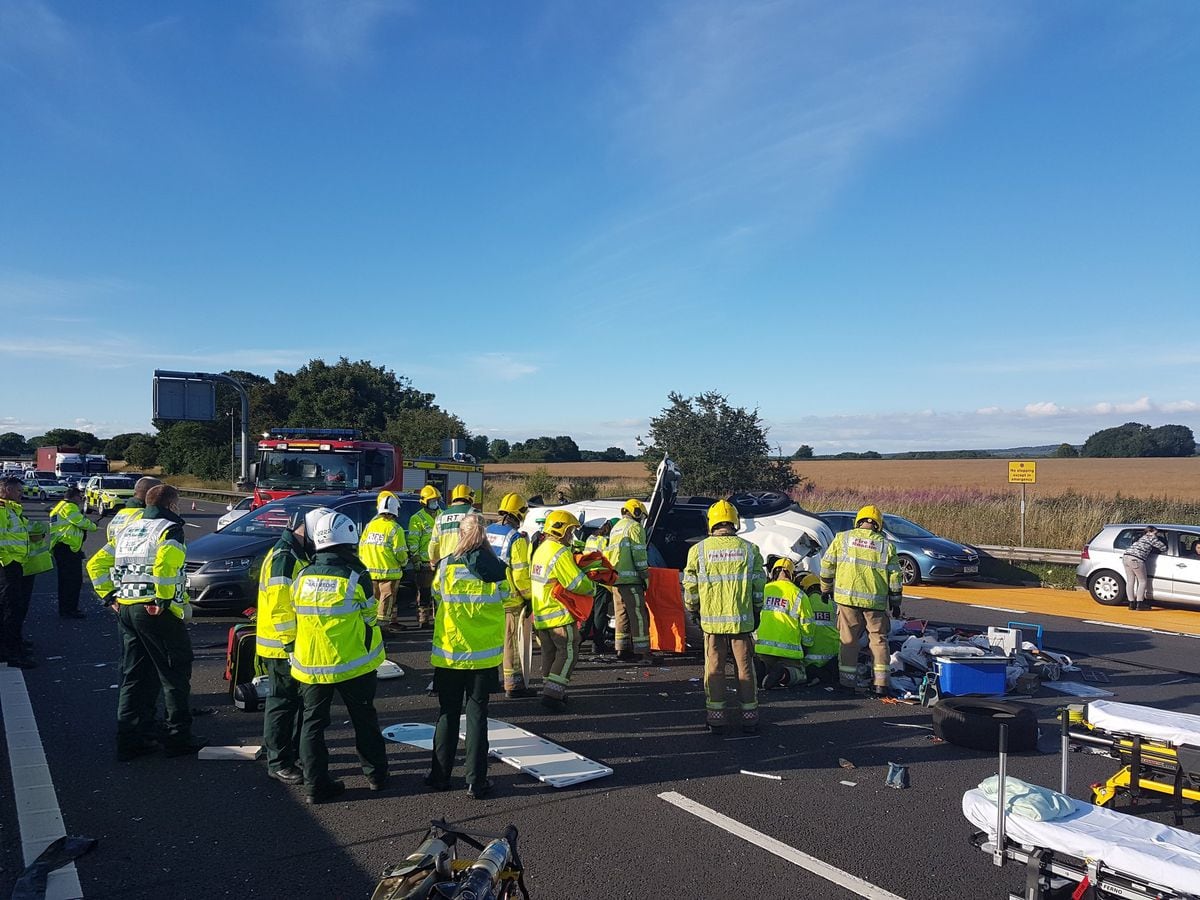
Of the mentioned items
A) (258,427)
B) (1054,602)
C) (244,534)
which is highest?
(258,427)

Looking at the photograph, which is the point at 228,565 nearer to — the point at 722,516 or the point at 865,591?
the point at 722,516

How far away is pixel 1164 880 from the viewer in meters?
3.19

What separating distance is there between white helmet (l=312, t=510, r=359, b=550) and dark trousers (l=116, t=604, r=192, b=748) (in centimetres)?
162

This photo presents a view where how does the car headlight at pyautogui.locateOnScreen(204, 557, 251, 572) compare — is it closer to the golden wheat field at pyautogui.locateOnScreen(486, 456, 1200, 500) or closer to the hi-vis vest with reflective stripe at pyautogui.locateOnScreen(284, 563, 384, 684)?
the hi-vis vest with reflective stripe at pyautogui.locateOnScreen(284, 563, 384, 684)

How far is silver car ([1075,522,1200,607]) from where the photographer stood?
13625 mm

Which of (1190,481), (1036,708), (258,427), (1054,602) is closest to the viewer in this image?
(1036,708)

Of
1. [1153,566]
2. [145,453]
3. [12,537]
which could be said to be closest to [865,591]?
[12,537]

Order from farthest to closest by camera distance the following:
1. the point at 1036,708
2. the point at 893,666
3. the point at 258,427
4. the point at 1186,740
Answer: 1. the point at 258,427
2. the point at 893,666
3. the point at 1036,708
4. the point at 1186,740

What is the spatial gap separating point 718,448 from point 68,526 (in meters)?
19.2

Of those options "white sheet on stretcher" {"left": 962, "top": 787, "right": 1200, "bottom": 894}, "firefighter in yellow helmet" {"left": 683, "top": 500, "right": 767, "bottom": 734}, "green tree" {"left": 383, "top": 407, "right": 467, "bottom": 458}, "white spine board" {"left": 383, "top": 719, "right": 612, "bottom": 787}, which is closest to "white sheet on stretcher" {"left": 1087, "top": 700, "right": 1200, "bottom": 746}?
"white sheet on stretcher" {"left": 962, "top": 787, "right": 1200, "bottom": 894}

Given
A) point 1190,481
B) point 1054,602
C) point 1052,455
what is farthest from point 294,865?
point 1052,455

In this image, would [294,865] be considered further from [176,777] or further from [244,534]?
[244,534]

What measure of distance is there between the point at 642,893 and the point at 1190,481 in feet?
156

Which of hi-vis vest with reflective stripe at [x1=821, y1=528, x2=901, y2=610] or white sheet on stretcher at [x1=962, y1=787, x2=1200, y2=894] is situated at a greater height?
hi-vis vest with reflective stripe at [x1=821, y1=528, x2=901, y2=610]
